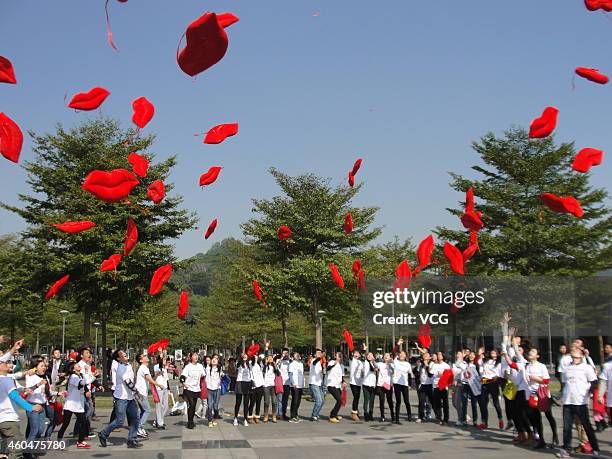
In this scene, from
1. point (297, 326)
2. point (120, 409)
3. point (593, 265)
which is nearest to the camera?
point (120, 409)

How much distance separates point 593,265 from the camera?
3247 cm

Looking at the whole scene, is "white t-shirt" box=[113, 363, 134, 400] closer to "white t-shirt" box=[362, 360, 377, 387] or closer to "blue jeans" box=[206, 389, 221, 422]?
"blue jeans" box=[206, 389, 221, 422]

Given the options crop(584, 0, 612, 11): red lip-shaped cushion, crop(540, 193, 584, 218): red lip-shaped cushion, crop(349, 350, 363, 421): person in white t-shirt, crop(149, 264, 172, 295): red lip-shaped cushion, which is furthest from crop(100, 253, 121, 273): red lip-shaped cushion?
crop(584, 0, 612, 11): red lip-shaped cushion

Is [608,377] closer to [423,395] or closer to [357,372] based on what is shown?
[423,395]

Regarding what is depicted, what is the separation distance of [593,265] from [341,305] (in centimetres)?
1272

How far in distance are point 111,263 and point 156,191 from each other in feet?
13.1

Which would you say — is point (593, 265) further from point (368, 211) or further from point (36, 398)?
point (36, 398)

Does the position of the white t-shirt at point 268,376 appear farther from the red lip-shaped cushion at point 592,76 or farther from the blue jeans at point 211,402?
the red lip-shaped cushion at point 592,76

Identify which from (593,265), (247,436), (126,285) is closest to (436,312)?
(593,265)

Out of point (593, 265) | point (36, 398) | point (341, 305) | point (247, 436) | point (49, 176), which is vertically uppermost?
point (49, 176)

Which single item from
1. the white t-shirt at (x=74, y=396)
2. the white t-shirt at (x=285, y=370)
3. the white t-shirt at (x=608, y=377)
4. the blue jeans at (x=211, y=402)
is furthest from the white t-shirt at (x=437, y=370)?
the white t-shirt at (x=74, y=396)

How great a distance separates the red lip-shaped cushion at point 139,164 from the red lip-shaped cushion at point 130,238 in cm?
201

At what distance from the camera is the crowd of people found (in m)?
10.8

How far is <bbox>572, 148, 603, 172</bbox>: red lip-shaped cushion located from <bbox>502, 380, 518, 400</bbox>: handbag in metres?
4.80
